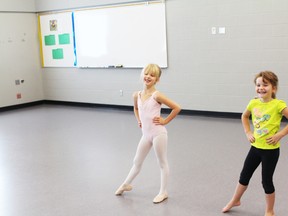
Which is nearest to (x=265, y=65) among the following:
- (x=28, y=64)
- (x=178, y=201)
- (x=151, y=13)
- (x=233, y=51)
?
(x=233, y=51)

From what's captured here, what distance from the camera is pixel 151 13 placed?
6.88 meters

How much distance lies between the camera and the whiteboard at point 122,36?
6.90 metres

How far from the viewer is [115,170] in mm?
4086

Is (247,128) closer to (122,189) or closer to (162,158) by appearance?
(162,158)

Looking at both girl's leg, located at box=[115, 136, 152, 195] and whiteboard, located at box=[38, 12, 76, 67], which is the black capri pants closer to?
girl's leg, located at box=[115, 136, 152, 195]

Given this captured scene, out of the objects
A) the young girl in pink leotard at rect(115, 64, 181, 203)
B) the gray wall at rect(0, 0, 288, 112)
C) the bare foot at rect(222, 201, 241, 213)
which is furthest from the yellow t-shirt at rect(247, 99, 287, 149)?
the gray wall at rect(0, 0, 288, 112)

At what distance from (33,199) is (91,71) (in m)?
4.83

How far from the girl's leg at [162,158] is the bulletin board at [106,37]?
3.92 m

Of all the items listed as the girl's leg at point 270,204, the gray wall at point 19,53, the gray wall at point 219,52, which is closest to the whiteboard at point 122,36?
the gray wall at point 219,52

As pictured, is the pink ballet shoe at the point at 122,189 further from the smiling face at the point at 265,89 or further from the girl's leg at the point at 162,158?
the smiling face at the point at 265,89

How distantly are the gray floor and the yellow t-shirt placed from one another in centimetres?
64

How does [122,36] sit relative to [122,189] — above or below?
above

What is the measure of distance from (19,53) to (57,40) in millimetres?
897

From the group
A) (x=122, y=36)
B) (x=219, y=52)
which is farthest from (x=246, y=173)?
(x=122, y=36)
